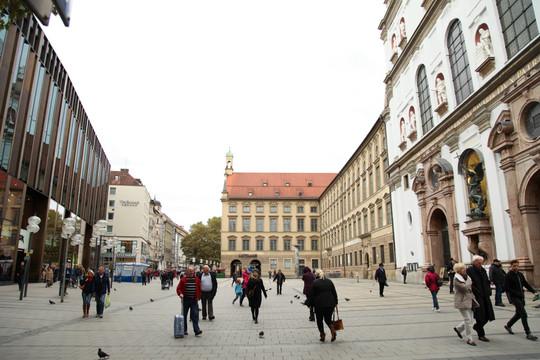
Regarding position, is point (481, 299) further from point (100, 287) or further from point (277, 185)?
point (277, 185)

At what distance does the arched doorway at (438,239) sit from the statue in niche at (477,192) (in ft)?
20.0

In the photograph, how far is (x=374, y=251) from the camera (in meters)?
42.1

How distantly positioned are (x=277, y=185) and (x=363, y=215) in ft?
117

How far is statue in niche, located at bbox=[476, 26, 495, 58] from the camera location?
66.5 ft

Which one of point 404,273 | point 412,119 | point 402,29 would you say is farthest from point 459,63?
point 404,273

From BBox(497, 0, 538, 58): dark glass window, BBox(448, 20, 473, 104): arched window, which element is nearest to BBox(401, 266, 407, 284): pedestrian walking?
BBox(448, 20, 473, 104): arched window

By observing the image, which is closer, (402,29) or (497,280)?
(497,280)

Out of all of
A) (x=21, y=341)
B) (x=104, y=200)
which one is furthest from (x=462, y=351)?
(x=104, y=200)

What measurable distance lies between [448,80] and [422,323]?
1951 cm

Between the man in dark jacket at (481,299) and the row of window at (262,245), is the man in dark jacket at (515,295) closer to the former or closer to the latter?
the man in dark jacket at (481,299)

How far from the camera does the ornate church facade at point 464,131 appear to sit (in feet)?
58.0

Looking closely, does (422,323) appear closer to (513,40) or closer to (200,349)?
(200,349)

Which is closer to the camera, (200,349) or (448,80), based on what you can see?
(200,349)

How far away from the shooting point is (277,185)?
80.9 m
